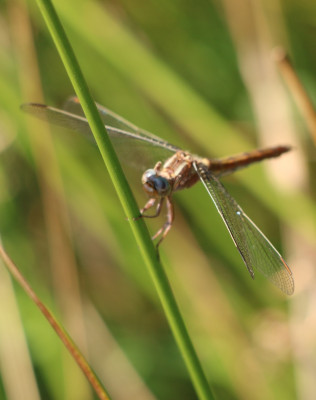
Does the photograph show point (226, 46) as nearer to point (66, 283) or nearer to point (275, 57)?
point (275, 57)

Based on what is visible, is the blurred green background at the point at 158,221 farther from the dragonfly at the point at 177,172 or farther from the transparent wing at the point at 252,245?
the transparent wing at the point at 252,245

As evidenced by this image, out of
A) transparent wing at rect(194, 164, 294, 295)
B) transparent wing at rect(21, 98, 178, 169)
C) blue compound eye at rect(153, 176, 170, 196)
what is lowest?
transparent wing at rect(194, 164, 294, 295)

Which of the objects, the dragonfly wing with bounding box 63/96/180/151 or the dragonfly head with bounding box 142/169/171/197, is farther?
the dragonfly wing with bounding box 63/96/180/151

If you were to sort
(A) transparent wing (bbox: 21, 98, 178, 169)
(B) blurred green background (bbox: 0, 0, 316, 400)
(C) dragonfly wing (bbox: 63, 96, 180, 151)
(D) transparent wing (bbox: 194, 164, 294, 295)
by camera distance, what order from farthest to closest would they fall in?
(B) blurred green background (bbox: 0, 0, 316, 400), (C) dragonfly wing (bbox: 63, 96, 180, 151), (A) transparent wing (bbox: 21, 98, 178, 169), (D) transparent wing (bbox: 194, 164, 294, 295)

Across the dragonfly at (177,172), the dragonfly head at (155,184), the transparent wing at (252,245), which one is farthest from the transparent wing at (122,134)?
the transparent wing at (252,245)

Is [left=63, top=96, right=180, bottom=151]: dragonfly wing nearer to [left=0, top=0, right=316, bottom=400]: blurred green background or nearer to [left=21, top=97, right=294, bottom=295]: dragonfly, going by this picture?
[left=21, top=97, right=294, bottom=295]: dragonfly

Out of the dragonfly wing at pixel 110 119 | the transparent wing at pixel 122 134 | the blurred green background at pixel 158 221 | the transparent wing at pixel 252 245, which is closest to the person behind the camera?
the transparent wing at pixel 252 245

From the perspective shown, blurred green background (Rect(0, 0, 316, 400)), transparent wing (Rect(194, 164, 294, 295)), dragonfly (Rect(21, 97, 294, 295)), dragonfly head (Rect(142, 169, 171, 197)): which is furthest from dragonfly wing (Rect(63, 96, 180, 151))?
blurred green background (Rect(0, 0, 316, 400))

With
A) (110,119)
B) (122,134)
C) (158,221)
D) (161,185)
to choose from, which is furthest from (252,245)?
(158,221)
